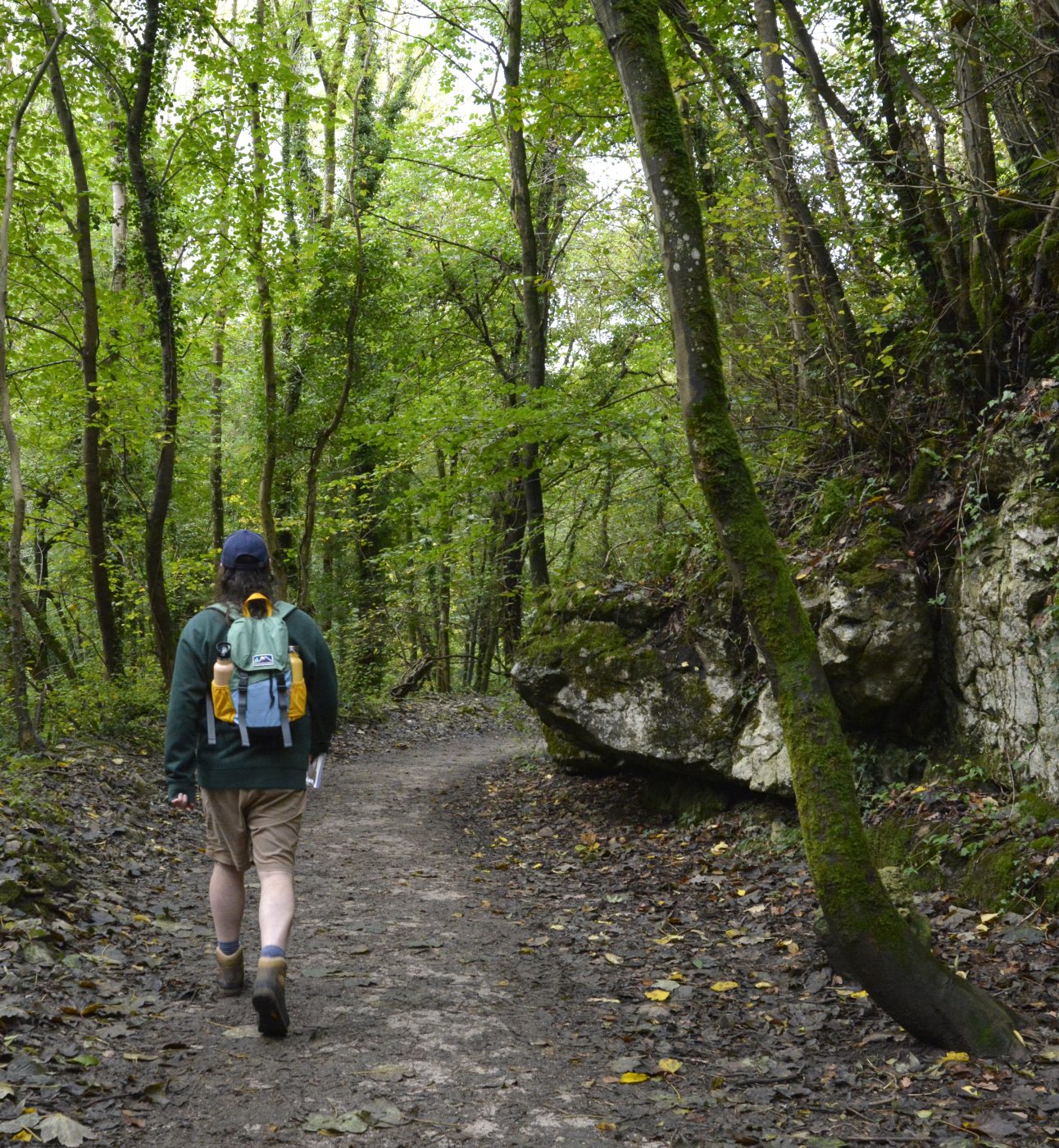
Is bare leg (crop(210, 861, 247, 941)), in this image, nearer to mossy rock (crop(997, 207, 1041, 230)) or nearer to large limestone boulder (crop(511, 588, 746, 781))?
large limestone boulder (crop(511, 588, 746, 781))

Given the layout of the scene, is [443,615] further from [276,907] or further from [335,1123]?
[335,1123]

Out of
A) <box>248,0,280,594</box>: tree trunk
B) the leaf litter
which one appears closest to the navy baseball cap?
the leaf litter

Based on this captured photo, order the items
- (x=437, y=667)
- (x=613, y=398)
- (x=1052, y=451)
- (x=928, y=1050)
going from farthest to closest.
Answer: (x=437, y=667) < (x=613, y=398) < (x=1052, y=451) < (x=928, y=1050)

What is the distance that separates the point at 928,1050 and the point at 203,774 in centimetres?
352

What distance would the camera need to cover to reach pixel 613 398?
15805mm

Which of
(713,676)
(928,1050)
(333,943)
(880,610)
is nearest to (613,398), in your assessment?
(713,676)

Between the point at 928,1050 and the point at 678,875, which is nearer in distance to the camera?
the point at 928,1050

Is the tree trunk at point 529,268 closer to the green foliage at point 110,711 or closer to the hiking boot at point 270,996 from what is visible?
the green foliage at point 110,711

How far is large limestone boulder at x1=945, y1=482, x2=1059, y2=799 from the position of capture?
5.31m

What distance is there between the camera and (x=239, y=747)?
4.18 meters

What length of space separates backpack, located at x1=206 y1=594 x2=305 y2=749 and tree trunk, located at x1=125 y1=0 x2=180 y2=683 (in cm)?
783

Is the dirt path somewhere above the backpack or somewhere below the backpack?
below

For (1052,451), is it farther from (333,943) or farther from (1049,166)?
(333,943)

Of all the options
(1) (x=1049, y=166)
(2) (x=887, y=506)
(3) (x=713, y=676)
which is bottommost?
(3) (x=713, y=676)
